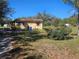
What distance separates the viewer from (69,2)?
33188mm

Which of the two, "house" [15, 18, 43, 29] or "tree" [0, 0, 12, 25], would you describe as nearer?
"tree" [0, 0, 12, 25]

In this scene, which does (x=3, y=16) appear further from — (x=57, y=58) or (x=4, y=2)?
(x=57, y=58)

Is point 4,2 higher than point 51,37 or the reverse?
higher

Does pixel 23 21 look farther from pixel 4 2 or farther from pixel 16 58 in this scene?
pixel 16 58

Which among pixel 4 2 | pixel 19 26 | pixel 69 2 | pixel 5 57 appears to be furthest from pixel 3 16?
pixel 5 57

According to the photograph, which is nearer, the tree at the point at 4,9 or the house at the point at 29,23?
the tree at the point at 4,9

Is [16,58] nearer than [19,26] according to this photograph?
Yes

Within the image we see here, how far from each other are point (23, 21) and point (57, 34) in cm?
3610

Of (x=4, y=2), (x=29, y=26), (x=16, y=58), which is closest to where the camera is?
(x=16, y=58)

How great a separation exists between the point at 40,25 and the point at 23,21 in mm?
5103

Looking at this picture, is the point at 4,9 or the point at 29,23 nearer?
the point at 4,9

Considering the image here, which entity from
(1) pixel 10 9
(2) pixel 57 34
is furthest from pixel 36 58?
(1) pixel 10 9

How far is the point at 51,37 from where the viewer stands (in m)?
29.9

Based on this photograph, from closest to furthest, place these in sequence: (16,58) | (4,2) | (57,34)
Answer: (16,58) < (57,34) < (4,2)
